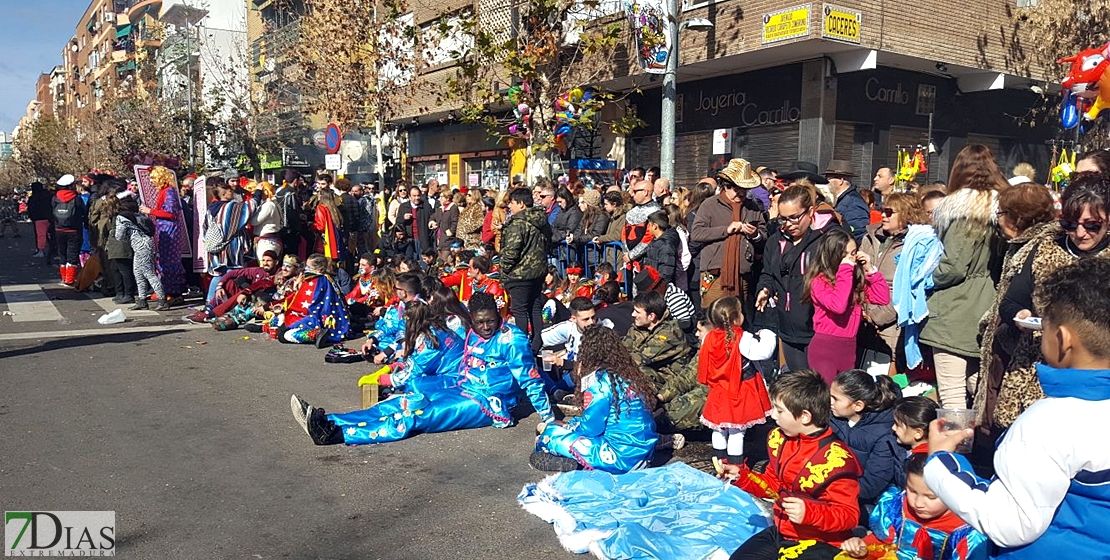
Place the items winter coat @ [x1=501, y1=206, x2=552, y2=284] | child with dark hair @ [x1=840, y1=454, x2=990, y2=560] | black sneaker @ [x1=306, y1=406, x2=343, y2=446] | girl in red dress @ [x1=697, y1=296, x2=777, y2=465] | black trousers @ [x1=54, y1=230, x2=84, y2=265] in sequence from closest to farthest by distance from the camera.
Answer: child with dark hair @ [x1=840, y1=454, x2=990, y2=560] → girl in red dress @ [x1=697, y1=296, x2=777, y2=465] → black sneaker @ [x1=306, y1=406, x2=343, y2=446] → winter coat @ [x1=501, y1=206, x2=552, y2=284] → black trousers @ [x1=54, y1=230, x2=84, y2=265]

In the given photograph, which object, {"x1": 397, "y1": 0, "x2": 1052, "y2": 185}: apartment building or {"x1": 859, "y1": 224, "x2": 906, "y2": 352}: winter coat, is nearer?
{"x1": 859, "y1": 224, "x2": 906, "y2": 352}: winter coat

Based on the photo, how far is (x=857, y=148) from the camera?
1511 centimetres

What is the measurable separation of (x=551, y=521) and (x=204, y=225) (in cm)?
938

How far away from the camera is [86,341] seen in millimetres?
9188

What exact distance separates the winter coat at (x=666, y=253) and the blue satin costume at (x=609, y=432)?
8.93 feet

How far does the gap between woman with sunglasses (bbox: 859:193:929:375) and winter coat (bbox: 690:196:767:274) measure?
0.93 meters

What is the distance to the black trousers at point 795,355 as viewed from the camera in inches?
225

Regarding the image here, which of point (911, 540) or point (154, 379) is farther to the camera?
point (154, 379)

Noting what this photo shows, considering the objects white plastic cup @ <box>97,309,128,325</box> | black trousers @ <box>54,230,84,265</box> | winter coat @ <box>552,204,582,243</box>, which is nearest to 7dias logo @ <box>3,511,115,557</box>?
white plastic cup @ <box>97,309,128,325</box>

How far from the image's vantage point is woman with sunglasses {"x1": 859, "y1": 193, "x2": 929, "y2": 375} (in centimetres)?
590

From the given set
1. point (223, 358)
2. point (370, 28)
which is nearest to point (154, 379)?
point (223, 358)

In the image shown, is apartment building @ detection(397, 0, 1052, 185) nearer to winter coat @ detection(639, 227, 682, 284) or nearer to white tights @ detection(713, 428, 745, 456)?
winter coat @ detection(639, 227, 682, 284)

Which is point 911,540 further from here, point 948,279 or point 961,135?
point 961,135

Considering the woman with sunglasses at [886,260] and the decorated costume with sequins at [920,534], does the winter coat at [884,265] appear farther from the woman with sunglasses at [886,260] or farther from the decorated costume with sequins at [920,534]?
the decorated costume with sequins at [920,534]
